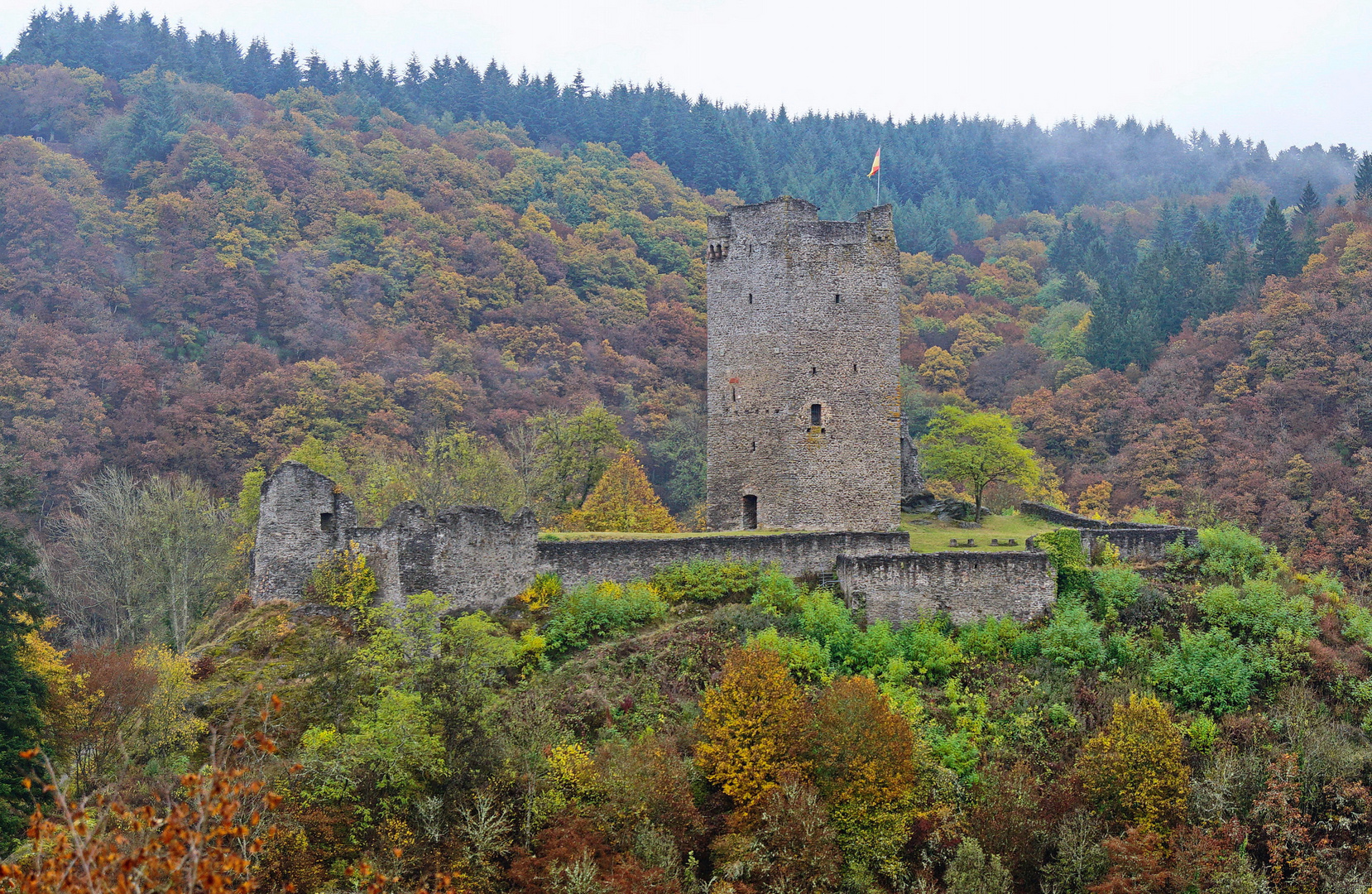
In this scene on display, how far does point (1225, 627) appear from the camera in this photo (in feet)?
71.1

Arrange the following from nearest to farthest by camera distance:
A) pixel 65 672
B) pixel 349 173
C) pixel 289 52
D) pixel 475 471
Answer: pixel 65 672 < pixel 475 471 < pixel 349 173 < pixel 289 52

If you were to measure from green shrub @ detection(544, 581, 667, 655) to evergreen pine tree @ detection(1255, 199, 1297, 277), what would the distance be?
54880mm

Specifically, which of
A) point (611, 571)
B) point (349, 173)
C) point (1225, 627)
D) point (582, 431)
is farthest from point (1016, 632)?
point (349, 173)

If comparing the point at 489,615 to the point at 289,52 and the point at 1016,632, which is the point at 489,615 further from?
the point at 289,52

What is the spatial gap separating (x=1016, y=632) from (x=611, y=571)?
9.28m

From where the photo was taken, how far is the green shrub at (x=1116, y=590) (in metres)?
22.8

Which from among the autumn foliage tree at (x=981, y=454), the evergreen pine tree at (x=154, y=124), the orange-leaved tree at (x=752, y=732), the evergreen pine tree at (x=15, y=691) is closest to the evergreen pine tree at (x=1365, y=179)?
the autumn foliage tree at (x=981, y=454)

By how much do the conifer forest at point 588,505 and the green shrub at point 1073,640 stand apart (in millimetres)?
100

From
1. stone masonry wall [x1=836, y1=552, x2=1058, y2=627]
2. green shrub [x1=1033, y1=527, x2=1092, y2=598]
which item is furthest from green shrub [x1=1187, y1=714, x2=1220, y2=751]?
stone masonry wall [x1=836, y1=552, x2=1058, y2=627]

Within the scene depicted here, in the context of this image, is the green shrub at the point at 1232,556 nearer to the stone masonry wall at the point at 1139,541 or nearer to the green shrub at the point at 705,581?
the stone masonry wall at the point at 1139,541


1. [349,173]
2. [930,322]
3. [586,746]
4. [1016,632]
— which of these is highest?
[349,173]

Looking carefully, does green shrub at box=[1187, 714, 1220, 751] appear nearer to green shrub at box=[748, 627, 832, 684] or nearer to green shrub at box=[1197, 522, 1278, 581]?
green shrub at box=[1197, 522, 1278, 581]

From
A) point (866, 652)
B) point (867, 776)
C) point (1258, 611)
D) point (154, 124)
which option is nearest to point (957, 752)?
point (867, 776)

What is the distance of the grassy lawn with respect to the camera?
2586 cm
